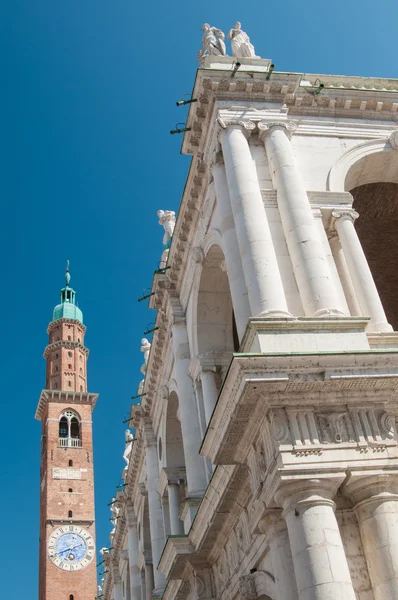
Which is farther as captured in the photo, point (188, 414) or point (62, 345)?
point (62, 345)

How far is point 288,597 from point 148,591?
777 inches

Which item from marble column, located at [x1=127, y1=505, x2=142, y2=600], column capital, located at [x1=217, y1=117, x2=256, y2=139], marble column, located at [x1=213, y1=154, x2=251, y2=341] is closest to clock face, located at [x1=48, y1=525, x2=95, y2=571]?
marble column, located at [x1=127, y1=505, x2=142, y2=600]

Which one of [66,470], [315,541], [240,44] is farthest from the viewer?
[66,470]

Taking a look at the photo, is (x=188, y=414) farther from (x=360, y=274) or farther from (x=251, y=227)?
(x=251, y=227)

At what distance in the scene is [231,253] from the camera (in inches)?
644

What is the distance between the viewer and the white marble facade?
12156mm

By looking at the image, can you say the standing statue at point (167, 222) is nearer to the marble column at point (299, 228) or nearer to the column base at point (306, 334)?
the marble column at point (299, 228)

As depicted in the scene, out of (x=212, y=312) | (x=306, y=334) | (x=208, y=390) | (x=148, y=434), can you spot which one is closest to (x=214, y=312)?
(x=212, y=312)

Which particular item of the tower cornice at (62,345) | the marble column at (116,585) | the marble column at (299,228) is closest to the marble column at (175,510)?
the marble column at (299,228)

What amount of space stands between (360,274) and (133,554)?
23.5m

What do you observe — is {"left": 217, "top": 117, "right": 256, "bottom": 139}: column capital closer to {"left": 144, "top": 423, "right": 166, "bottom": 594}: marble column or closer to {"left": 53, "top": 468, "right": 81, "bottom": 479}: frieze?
{"left": 144, "top": 423, "right": 166, "bottom": 594}: marble column

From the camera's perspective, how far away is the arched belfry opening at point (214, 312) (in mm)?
20891

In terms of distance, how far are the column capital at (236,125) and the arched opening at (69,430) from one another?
61.6 metres

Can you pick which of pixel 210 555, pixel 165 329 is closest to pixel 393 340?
pixel 210 555
